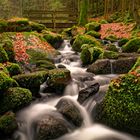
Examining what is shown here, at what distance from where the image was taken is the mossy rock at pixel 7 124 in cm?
791

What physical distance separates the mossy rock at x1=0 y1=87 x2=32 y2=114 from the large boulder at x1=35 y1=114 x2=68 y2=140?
0.93 metres

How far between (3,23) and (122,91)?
11193 mm

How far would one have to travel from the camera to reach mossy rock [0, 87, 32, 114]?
8.77 metres

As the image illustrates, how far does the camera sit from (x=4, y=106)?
8.76 metres

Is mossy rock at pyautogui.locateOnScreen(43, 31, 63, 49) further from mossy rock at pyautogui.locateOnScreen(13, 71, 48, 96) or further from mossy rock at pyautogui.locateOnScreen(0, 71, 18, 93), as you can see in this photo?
mossy rock at pyautogui.locateOnScreen(0, 71, 18, 93)

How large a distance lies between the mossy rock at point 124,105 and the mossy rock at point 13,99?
2.33 m

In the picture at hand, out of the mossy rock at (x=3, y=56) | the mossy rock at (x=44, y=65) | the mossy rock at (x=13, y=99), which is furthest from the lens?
the mossy rock at (x=44, y=65)

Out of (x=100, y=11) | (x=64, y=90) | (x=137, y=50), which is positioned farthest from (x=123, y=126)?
(x=100, y=11)

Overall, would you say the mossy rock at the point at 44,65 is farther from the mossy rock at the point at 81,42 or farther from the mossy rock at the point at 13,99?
the mossy rock at the point at 81,42

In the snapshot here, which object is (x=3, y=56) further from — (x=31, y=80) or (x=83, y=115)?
(x=83, y=115)

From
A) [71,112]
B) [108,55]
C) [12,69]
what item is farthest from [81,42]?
[71,112]

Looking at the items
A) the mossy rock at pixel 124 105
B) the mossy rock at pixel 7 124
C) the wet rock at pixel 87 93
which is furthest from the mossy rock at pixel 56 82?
the mossy rock at pixel 7 124

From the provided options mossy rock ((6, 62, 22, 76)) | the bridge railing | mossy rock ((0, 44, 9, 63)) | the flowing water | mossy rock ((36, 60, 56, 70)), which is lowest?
the flowing water

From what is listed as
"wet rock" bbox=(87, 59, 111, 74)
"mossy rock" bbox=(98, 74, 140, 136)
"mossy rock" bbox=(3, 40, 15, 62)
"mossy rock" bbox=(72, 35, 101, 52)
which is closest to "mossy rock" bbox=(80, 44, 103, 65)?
"wet rock" bbox=(87, 59, 111, 74)
